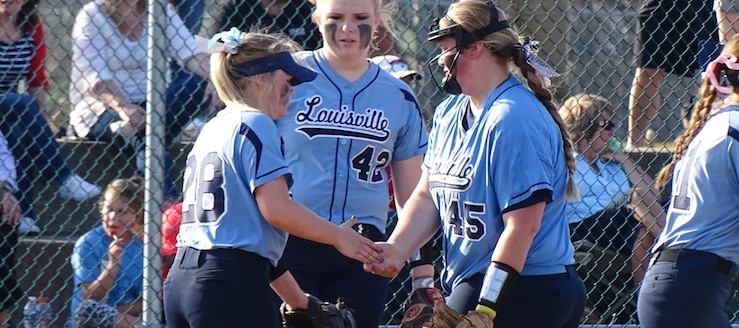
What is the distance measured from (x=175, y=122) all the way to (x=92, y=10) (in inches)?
37.4

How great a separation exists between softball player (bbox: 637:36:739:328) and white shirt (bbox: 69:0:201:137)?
3.11 meters

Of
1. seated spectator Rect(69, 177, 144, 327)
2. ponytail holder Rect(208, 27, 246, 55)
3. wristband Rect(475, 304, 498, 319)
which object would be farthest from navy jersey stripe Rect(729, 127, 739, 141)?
seated spectator Rect(69, 177, 144, 327)

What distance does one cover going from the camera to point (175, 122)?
586 cm

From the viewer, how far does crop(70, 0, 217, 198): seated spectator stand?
20.2 ft

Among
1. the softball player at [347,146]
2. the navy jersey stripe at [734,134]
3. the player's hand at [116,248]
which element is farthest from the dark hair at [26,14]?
the navy jersey stripe at [734,134]

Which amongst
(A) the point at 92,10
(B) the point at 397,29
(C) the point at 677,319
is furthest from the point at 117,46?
(C) the point at 677,319

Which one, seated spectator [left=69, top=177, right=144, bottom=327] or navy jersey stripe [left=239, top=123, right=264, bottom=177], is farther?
seated spectator [left=69, top=177, right=144, bottom=327]

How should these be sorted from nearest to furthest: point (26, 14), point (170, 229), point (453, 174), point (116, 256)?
point (453, 174)
point (170, 229)
point (116, 256)
point (26, 14)

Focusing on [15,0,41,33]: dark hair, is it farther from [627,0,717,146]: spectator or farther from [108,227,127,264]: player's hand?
[627,0,717,146]: spectator

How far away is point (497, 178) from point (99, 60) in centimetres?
341

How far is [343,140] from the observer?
447cm

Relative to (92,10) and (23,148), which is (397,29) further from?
(23,148)

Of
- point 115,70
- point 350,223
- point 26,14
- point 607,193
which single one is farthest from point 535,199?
point 26,14

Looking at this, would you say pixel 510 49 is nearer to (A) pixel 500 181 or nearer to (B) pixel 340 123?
(A) pixel 500 181
